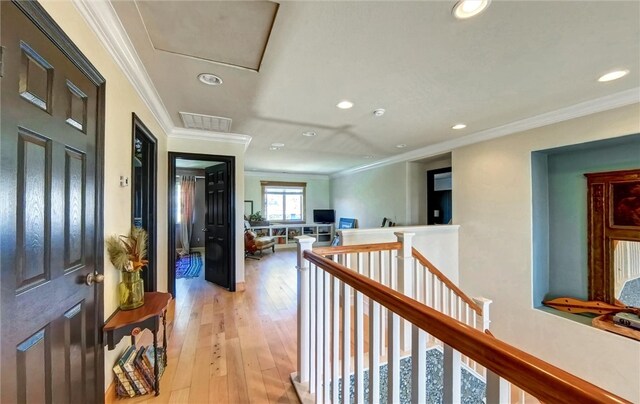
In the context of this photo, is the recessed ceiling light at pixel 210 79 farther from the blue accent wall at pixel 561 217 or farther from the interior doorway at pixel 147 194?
the blue accent wall at pixel 561 217

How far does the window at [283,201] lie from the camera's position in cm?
772

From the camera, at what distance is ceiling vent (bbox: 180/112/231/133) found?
2844mm

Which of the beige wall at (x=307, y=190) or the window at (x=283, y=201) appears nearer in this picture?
the beige wall at (x=307, y=190)

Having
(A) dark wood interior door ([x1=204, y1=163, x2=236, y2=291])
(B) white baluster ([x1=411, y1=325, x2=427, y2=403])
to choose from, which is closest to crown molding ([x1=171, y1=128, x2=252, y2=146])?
(A) dark wood interior door ([x1=204, y1=163, x2=236, y2=291])

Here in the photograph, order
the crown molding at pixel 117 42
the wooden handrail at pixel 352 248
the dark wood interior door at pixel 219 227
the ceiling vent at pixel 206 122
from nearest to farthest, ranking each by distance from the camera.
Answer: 1. the crown molding at pixel 117 42
2. the wooden handrail at pixel 352 248
3. the ceiling vent at pixel 206 122
4. the dark wood interior door at pixel 219 227

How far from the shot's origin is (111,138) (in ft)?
5.27

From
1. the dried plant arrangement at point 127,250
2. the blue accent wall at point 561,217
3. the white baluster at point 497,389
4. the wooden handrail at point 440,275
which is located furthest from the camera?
the blue accent wall at point 561,217

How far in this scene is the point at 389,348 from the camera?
922mm

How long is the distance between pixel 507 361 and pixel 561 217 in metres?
3.80

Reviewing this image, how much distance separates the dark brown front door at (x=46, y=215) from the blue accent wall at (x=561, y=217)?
423 centimetres

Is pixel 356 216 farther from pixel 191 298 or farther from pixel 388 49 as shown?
pixel 388 49

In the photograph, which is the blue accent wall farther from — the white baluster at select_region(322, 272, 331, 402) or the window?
the window

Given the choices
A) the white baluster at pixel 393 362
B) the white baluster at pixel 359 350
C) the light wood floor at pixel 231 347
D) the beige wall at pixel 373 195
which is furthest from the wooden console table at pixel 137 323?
the beige wall at pixel 373 195

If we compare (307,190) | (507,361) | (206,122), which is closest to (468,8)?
(507,361)
